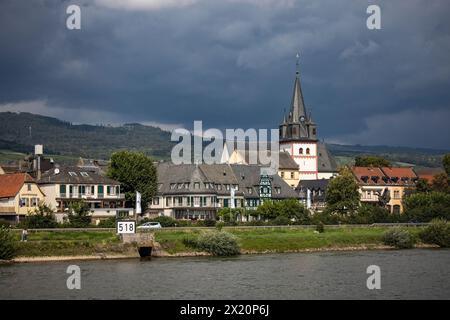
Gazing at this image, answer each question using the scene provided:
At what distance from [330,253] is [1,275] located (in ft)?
134

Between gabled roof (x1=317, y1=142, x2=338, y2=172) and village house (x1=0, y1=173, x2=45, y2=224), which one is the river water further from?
gabled roof (x1=317, y1=142, x2=338, y2=172)

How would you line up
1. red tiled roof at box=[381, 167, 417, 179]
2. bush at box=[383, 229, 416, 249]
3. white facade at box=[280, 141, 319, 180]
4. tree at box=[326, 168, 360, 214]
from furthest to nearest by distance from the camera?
white facade at box=[280, 141, 319, 180] → red tiled roof at box=[381, 167, 417, 179] → tree at box=[326, 168, 360, 214] → bush at box=[383, 229, 416, 249]

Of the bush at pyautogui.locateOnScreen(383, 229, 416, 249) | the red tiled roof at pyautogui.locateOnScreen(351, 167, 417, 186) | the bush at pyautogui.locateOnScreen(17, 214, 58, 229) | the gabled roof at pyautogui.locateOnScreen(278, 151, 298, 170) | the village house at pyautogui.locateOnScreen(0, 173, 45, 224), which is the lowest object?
the bush at pyautogui.locateOnScreen(383, 229, 416, 249)

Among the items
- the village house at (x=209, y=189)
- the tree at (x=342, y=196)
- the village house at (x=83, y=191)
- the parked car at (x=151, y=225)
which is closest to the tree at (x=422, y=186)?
the tree at (x=342, y=196)

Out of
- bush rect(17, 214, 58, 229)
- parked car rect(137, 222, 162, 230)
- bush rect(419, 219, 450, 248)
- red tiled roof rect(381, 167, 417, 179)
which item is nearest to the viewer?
bush rect(17, 214, 58, 229)

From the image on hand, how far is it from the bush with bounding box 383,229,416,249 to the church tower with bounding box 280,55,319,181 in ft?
257

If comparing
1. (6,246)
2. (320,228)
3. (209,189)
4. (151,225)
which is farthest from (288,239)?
(209,189)

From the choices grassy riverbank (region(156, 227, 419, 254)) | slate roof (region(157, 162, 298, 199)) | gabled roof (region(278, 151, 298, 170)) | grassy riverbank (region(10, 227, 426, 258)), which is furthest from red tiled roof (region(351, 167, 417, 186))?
grassy riverbank (region(156, 227, 419, 254))

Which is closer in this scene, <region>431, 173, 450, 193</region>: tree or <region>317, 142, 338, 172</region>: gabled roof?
<region>431, 173, 450, 193</region>: tree

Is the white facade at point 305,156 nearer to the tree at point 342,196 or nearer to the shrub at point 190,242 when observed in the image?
the tree at point 342,196

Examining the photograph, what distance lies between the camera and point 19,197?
4582 inches

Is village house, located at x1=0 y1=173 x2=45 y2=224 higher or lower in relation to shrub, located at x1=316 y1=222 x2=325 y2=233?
higher

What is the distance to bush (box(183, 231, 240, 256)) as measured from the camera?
305 ft

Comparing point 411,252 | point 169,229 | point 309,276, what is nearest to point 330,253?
point 411,252
